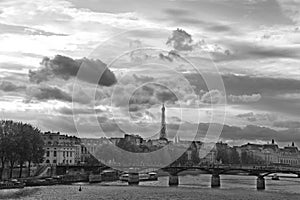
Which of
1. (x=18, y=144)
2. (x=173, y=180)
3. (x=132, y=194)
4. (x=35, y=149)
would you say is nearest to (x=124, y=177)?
(x=173, y=180)

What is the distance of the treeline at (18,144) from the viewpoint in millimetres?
96625

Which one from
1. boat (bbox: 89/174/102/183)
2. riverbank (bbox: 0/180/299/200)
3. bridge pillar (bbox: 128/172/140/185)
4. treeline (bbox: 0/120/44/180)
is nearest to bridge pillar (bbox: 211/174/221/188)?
riverbank (bbox: 0/180/299/200)

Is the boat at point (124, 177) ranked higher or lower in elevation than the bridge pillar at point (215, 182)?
higher

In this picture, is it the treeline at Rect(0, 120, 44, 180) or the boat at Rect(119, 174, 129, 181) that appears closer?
the treeline at Rect(0, 120, 44, 180)

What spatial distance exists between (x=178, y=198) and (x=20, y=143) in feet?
102

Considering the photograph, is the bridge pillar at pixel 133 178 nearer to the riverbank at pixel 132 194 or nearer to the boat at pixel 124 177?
the boat at pixel 124 177

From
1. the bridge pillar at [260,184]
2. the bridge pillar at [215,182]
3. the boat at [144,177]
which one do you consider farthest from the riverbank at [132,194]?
the boat at [144,177]

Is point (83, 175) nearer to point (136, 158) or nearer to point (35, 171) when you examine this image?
A: point (35, 171)

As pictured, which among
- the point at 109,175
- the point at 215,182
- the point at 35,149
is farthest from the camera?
the point at 109,175

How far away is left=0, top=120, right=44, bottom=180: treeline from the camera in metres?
96.6

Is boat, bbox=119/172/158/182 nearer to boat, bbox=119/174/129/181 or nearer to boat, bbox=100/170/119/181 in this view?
boat, bbox=119/174/129/181

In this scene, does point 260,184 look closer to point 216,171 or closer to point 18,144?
point 216,171

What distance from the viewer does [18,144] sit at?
98.3 metres

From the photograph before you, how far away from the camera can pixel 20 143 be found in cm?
9894
